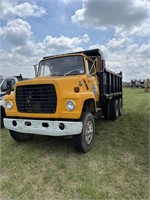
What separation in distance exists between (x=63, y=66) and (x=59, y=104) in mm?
1745

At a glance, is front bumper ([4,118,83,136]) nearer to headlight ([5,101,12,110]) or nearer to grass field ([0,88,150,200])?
headlight ([5,101,12,110])

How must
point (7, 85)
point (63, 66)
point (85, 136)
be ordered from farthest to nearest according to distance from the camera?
point (7, 85) < point (63, 66) < point (85, 136)

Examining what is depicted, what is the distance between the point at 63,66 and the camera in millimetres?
5953

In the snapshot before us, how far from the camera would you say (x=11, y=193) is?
11.0ft

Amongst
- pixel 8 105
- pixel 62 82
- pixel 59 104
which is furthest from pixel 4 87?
pixel 59 104

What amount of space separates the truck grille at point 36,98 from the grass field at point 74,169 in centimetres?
107

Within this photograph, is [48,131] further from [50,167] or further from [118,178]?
[118,178]

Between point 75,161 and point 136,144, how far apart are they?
1.90 meters

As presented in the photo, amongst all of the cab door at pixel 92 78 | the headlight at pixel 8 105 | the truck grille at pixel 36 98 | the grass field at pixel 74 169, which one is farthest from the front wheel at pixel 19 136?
the cab door at pixel 92 78

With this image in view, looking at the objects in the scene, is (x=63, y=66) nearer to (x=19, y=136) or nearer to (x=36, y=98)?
(x=36, y=98)

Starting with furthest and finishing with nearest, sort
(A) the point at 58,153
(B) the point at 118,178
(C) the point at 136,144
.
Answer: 1. (C) the point at 136,144
2. (A) the point at 58,153
3. (B) the point at 118,178

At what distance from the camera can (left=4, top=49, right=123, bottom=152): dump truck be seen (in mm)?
4535

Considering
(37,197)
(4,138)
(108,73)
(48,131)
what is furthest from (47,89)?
(108,73)

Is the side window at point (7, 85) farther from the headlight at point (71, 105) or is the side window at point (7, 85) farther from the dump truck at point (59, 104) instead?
the headlight at point (71, 105)
